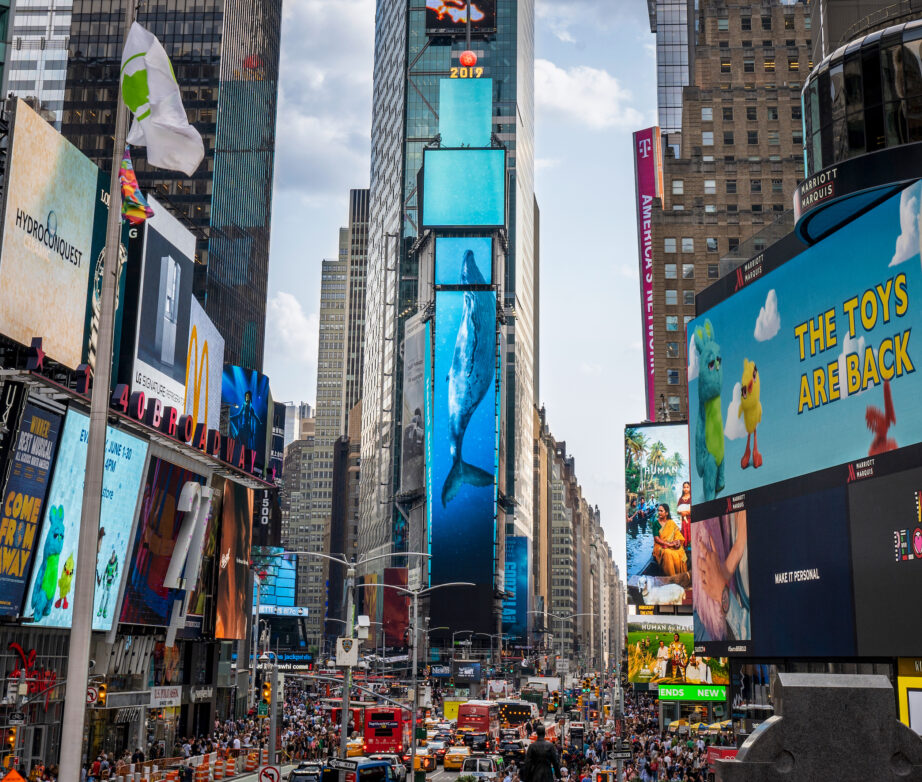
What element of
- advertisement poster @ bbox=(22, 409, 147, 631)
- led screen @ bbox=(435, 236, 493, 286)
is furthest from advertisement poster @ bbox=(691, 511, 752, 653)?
led screen @ bbox=(435, 236, 493, 286)

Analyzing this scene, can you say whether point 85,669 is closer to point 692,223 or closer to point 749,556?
point 749,556

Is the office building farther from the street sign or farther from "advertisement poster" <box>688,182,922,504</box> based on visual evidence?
the street sign

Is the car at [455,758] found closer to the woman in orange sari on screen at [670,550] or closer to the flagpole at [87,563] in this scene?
the woman in orange sari on screen at [670,550]

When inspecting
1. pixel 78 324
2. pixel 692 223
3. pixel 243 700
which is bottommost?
pixel 243 700

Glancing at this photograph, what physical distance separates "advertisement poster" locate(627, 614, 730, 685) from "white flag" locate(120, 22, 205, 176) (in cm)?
7217

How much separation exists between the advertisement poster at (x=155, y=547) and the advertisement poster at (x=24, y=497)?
38.3 ft

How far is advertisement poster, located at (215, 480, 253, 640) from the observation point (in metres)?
75.1

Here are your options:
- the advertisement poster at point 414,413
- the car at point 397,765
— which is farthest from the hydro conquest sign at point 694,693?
the advertisement poster at point 414,413

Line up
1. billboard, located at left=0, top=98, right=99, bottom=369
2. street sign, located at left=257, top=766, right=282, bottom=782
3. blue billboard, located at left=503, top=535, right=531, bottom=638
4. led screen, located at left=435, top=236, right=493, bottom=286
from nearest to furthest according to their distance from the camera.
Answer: street sign, located at left=257, top=766, right=282, bottom=782
billboard, located at left=0, top=98, right=99, bottom=369
led screen, located at left=435, top=236, right=493, bottom=286
blue billboard, located at left=503, top=535, right=531, bottom=638

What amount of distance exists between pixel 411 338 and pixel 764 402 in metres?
136

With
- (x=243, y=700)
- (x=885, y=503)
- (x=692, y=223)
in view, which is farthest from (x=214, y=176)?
(x=885, y=503)

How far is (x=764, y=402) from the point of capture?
49219 mm

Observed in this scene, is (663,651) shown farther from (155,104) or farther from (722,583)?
(155,104)

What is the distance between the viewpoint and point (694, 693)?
7494 cm
